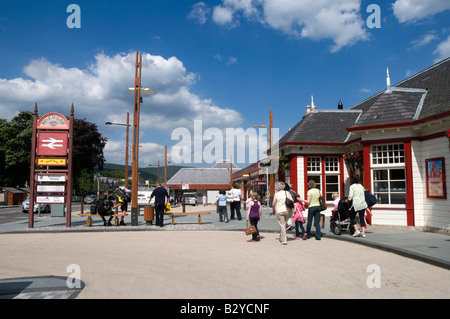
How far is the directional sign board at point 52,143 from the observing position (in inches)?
594

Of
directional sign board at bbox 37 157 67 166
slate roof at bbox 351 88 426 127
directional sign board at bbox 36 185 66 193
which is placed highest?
slate roof at bbox 351 88 426 127

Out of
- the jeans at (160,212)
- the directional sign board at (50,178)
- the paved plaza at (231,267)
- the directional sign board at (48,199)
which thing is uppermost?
the directional sign board at (50,178)

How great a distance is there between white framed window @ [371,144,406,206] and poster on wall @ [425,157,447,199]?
35.1 inches

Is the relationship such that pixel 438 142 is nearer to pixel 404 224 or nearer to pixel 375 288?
pixel 404 224

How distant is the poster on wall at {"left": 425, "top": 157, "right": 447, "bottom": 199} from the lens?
11212 millimetres

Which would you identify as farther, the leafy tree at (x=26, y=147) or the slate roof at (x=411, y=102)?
the leafy tree at (x=26, y=147)

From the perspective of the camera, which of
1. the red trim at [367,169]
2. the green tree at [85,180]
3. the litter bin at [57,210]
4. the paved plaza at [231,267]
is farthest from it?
the green tree at [85,180]

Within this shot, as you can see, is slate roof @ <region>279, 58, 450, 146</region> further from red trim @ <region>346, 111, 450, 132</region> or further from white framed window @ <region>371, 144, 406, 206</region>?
white framed window @ <region>371, 144, 406, 206</region>

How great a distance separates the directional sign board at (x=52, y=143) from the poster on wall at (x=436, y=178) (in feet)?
46.0

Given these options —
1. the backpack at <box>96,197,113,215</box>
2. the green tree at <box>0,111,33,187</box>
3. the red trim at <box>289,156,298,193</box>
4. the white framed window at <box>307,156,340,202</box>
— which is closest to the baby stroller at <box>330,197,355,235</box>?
the red trim at <box>289,156,298,193</box>

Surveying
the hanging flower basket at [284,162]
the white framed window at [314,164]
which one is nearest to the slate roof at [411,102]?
the white framed window at [314,164]

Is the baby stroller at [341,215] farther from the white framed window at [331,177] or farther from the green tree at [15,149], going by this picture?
the green tree at [15,149]

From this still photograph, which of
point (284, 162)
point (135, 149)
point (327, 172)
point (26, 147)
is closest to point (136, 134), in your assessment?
point (135, 149)
